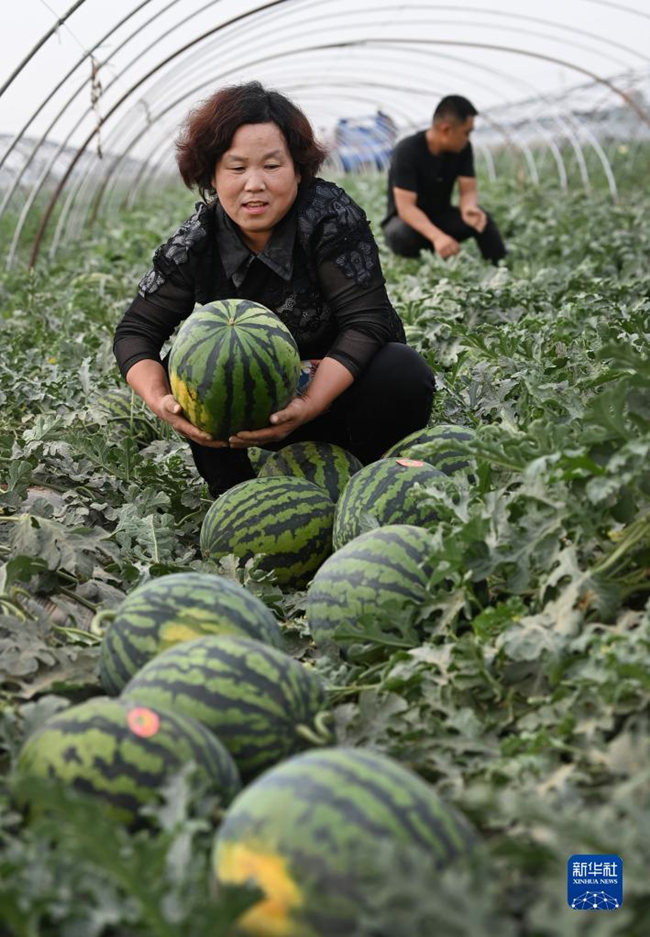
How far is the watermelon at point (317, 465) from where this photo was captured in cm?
350

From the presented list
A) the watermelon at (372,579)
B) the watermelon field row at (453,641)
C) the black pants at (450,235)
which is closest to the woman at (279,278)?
the watermelon field row at (453,641)

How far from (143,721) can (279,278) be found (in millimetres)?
2224

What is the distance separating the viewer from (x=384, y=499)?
3.01 m

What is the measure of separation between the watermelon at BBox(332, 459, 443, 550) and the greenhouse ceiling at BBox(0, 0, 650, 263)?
5449mm

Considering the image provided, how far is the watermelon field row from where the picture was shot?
4.61ft

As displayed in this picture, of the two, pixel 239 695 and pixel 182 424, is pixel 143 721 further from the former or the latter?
pixel 182 424

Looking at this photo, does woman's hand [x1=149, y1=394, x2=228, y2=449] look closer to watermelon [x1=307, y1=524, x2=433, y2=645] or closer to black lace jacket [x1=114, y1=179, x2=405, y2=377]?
black lace jacket [x1=114, y1=179, x2=405, y2=377]

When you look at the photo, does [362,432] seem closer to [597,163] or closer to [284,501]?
[284,501]

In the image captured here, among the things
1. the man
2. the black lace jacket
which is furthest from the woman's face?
the man

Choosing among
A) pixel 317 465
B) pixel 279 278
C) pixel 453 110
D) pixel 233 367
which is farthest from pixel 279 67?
pixel 233 367

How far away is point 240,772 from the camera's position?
A: 1.96m

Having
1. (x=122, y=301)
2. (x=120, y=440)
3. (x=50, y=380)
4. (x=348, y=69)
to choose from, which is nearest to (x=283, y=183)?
(x=120, y=440)

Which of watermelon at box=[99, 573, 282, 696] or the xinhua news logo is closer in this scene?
the xinhua news logo

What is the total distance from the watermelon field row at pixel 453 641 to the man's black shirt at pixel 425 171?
412cm
